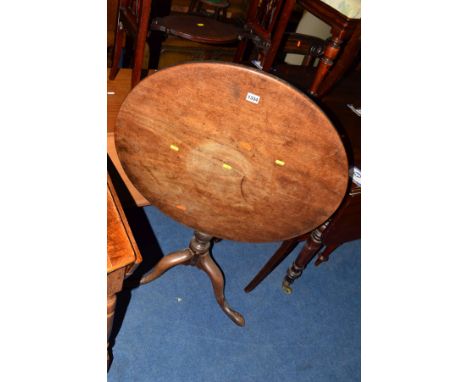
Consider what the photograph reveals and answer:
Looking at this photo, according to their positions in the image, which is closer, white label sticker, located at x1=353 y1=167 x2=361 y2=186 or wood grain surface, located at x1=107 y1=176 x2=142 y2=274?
wood grain surface, located at x1=107 y1=176 x2=142 y2=274

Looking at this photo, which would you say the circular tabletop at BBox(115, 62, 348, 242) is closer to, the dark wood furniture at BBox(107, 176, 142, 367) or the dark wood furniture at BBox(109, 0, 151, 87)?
the dark wood furniture at BBox(107, 176, 142, 367)

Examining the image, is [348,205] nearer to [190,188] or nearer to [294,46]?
[190,188]

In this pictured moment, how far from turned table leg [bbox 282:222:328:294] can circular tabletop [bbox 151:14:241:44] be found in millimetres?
1136

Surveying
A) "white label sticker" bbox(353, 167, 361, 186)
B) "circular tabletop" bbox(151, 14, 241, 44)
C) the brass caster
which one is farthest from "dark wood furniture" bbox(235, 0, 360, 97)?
the brass caster

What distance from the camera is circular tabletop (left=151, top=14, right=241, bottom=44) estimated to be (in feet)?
5.97

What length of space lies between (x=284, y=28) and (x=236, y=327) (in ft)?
5.20

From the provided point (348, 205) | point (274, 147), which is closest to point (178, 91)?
point (274, 147)

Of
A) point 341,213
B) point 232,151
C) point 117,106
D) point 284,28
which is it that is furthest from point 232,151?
point 117,106

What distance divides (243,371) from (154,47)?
2685 mm

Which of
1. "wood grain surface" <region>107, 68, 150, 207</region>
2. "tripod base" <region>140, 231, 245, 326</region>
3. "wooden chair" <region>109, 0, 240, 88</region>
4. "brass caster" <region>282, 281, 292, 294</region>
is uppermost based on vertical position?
"wooden chair" <region>109, 0, 240, 88</region>

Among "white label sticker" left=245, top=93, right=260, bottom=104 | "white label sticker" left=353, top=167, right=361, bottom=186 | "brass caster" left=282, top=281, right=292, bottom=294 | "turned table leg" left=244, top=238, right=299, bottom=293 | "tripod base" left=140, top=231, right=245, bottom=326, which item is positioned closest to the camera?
"white label sticker" left=245, top=93, right=260, bottom=104

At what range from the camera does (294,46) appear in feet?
6.98

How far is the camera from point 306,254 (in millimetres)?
1826

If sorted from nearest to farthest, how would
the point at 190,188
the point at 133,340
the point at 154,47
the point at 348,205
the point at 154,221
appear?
the point at 190,188 → the point at 348,205 → the point at 133,340 → the point at 154,221 → the point at 154,47
